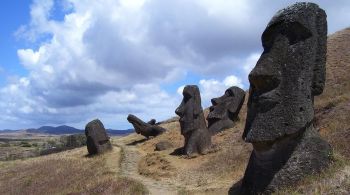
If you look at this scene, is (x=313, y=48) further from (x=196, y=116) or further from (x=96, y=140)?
(x=96, y=140)

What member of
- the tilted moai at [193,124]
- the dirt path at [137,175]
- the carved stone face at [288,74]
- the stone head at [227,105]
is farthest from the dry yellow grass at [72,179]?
the carved stone face at [288,74]

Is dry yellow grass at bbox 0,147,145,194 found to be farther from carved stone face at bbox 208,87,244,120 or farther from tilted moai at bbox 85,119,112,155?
carved stone face at bbox 208,87,244,120

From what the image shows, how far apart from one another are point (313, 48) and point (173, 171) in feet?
42.1

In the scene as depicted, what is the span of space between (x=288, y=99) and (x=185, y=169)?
40.5 ft

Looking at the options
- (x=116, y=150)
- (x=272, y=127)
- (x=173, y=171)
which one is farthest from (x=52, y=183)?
(x=272, y=127)

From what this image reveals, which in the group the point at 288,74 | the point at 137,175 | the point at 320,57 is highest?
the point at 320,57

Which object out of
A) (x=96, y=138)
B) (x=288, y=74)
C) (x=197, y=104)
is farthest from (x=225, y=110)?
(x=288, y=74)

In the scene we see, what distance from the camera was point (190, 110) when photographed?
98.2 ft

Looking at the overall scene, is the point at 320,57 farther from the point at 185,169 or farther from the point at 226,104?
the point at 226,104

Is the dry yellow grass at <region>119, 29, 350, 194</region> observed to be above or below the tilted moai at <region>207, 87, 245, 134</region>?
below

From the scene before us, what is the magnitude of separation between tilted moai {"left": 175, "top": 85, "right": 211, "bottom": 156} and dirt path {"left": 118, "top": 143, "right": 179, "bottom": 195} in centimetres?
341

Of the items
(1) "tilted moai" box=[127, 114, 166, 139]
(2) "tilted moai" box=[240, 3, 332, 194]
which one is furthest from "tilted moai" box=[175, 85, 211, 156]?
(2) "tilted moai" box=[240, 3, 332, 194]

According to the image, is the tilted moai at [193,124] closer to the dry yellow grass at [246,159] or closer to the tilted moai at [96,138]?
the dry yellow grass at [246,159]

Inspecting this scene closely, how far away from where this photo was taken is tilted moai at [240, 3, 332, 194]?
1329 cm
